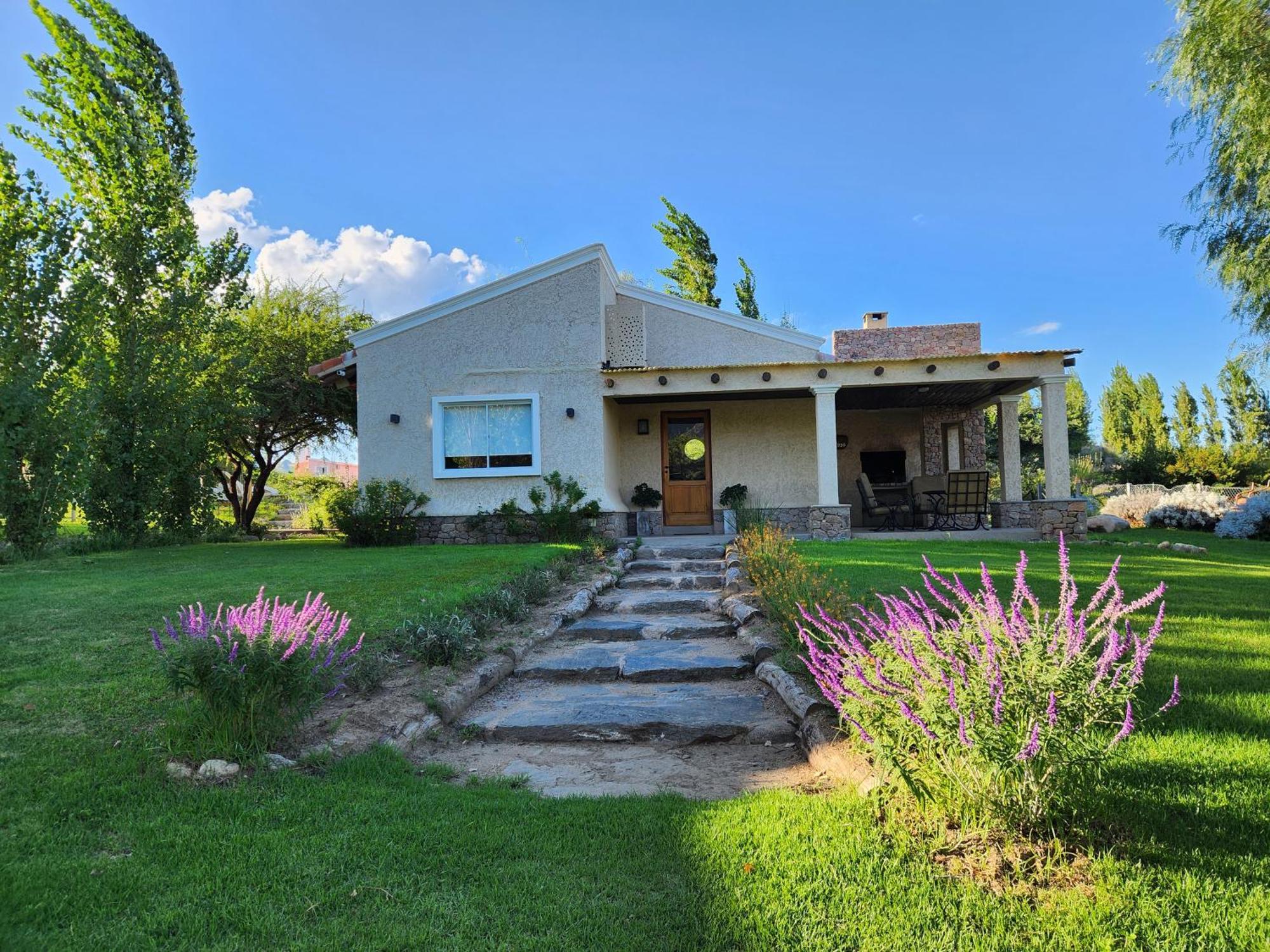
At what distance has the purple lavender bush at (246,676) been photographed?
121 inches

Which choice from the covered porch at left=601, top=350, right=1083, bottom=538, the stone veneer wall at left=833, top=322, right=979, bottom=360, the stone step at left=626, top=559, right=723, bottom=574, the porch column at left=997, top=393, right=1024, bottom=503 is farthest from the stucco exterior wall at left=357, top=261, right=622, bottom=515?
the stone veneer wall at left=833, top=322, right=979, bottom=360

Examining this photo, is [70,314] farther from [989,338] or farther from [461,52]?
[989,338]

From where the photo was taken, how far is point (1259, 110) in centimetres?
705

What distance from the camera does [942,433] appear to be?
15.9 m

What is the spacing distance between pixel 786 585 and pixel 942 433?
1238 cm

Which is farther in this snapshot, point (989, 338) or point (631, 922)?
point (989, 338)

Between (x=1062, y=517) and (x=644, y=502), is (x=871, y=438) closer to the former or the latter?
(x=1062, y=517)

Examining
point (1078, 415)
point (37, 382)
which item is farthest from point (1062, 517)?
point (1078, 415)

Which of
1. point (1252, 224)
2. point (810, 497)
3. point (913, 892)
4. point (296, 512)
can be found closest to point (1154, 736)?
point (913, 892)

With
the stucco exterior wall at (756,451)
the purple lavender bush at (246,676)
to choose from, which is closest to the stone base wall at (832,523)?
the stucco exterior wall at (756,451)

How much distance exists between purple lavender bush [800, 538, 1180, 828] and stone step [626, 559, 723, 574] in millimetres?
6201

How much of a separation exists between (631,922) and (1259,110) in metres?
9.89

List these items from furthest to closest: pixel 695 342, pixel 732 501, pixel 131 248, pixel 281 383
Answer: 1. pixel 281 383
2. pixel 695 342
3. pixel 732 501
4. pixel 131 248

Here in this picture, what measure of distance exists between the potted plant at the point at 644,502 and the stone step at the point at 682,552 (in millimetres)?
3086
